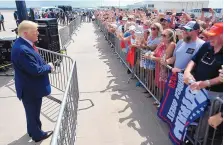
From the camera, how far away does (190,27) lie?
3.45m

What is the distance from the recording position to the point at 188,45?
11.5 ft

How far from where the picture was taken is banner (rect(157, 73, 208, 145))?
9.21 ft

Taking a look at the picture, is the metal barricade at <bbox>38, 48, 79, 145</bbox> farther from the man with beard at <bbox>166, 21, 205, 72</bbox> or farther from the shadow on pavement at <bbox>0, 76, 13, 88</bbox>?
the man with beard at <bbox>166, 21, 205, 72</bbox>

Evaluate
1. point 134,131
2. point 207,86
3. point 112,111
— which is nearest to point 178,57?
point 207,86

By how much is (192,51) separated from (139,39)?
8.38 ft

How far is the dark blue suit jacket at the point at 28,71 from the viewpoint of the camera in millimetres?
3003

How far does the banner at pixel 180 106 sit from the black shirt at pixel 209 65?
0.25 m

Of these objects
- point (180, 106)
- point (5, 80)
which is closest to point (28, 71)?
point (180, 106)

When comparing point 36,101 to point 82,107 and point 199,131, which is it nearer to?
point 82,107

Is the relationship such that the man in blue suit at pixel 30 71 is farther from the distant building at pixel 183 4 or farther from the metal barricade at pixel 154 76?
the distant building at pixel 183 4

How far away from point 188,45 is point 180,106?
107 centimetres

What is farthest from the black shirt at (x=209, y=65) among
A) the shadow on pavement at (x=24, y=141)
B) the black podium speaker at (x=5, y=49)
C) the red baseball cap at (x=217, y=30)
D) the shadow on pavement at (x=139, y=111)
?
the black podium speaker at (x=5, y=49)

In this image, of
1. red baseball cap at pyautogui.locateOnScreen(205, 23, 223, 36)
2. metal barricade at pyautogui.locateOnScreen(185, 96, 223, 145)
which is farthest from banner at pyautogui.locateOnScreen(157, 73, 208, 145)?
red baseball cap at pyautogui.locateOnScreen(205, 23, 223, 36)

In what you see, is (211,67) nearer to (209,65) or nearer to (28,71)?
(209,65)
